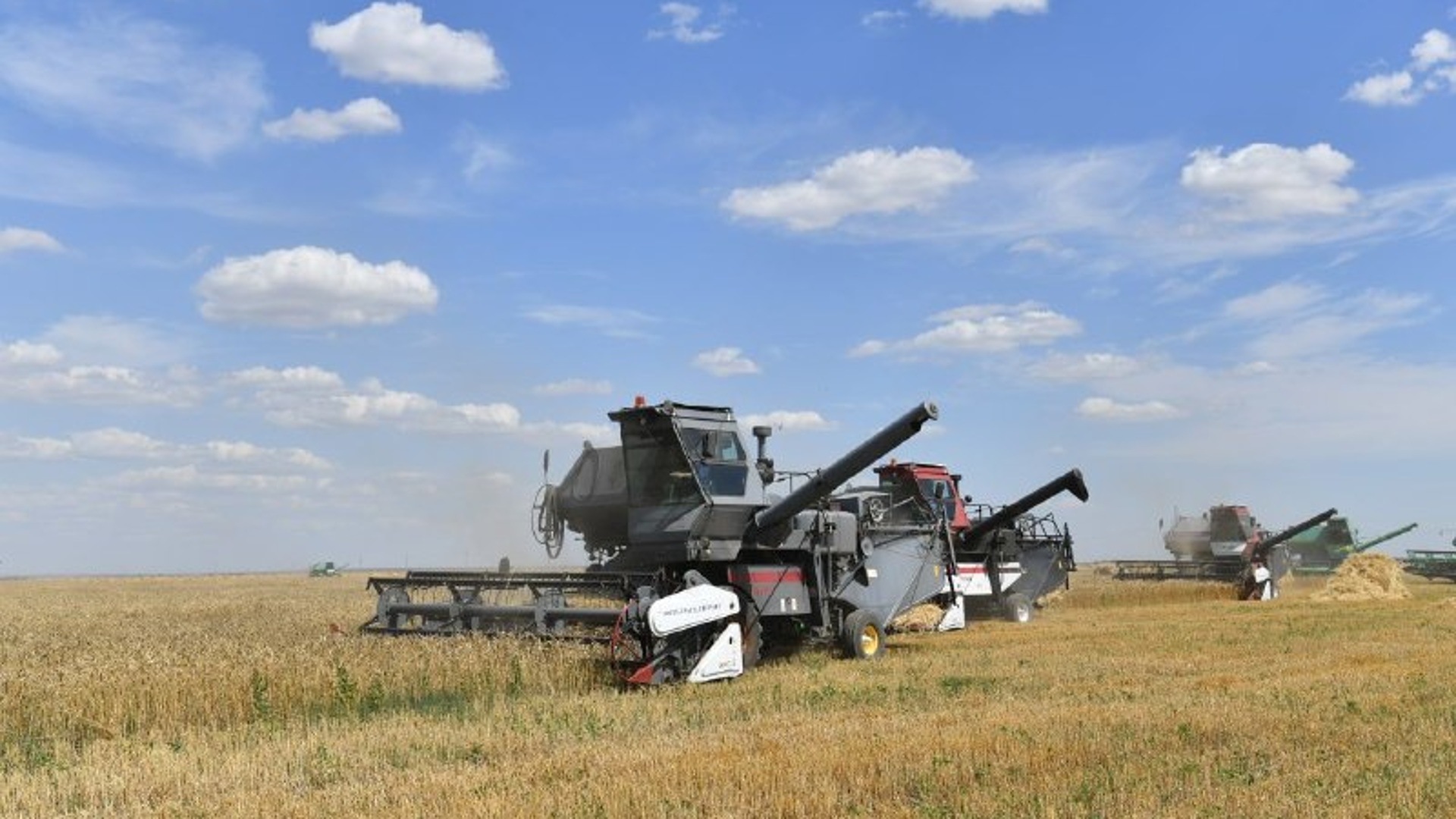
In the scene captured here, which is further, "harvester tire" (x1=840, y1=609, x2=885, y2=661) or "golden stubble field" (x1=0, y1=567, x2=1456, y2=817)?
"harvester tire" (x1=840, y1=609, x2=885, y2=661)

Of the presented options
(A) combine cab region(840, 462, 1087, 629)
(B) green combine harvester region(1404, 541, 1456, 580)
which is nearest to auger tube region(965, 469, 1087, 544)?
(A) combine cab region(840, 462, 1087, 629)

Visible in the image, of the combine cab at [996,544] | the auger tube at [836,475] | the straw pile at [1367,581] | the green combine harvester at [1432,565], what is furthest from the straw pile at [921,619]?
the green combine harvester at [1432,565]

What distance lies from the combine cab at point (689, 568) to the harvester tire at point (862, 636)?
0.02m

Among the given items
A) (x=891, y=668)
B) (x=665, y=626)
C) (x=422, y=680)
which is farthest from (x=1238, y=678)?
(x=422, y=680)

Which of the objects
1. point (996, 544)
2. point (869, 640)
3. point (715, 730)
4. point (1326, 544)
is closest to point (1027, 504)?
point (996, 544)

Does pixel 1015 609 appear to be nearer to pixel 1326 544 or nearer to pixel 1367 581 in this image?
pixel 1367 581

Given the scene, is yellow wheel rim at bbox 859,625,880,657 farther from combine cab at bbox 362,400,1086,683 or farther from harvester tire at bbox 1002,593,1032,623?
harvester tire at bbox 1002,593,1032,623

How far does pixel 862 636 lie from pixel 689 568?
2.70 m

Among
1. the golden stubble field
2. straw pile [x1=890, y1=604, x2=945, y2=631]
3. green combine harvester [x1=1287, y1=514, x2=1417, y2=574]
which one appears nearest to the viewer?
the golden stubble field

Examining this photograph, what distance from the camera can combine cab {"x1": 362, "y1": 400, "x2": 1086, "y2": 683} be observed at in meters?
13.3

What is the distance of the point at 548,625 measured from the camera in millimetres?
13805

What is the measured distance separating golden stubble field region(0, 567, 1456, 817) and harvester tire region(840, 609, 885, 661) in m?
0.24

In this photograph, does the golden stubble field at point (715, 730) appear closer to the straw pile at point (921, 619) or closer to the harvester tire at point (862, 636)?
the harvester tire at point (862, 636)

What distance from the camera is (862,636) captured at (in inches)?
627
